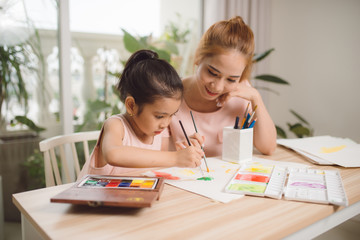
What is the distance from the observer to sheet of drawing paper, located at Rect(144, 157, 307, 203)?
71 cm

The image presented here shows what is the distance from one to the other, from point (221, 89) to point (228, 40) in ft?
0.61

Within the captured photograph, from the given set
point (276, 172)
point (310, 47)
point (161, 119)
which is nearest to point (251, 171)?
point (276, 172)

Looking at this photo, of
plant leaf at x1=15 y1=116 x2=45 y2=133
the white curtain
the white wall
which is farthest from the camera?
the white curtain

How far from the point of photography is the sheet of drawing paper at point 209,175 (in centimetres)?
71

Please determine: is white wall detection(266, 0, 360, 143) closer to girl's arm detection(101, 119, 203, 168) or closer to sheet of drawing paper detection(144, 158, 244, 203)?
sheet of drawing paper detection(144, 158, 244, 203)

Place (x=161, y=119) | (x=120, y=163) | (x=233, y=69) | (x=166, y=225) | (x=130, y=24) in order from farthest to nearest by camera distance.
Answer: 1. (x=130, y=24)
2. (x=233, y=69)
3. (x=161, y=119)
4. (x=120, y=163)
5. (x=166, y=225)

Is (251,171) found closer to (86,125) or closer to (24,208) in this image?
(24,208)

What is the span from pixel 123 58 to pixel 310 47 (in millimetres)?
1533

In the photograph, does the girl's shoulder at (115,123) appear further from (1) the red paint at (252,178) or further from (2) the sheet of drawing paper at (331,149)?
(2) the sheet of drawing paper at (331,149)

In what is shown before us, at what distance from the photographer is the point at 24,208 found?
0.62 meters

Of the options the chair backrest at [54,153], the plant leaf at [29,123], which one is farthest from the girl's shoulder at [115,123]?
the plant leaf at [29,123]

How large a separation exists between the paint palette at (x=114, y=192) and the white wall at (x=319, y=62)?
201cm

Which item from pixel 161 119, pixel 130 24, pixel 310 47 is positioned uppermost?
pixel 130 24

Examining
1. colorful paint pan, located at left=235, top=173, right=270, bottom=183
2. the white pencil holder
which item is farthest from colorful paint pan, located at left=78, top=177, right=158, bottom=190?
the white pencil holder
